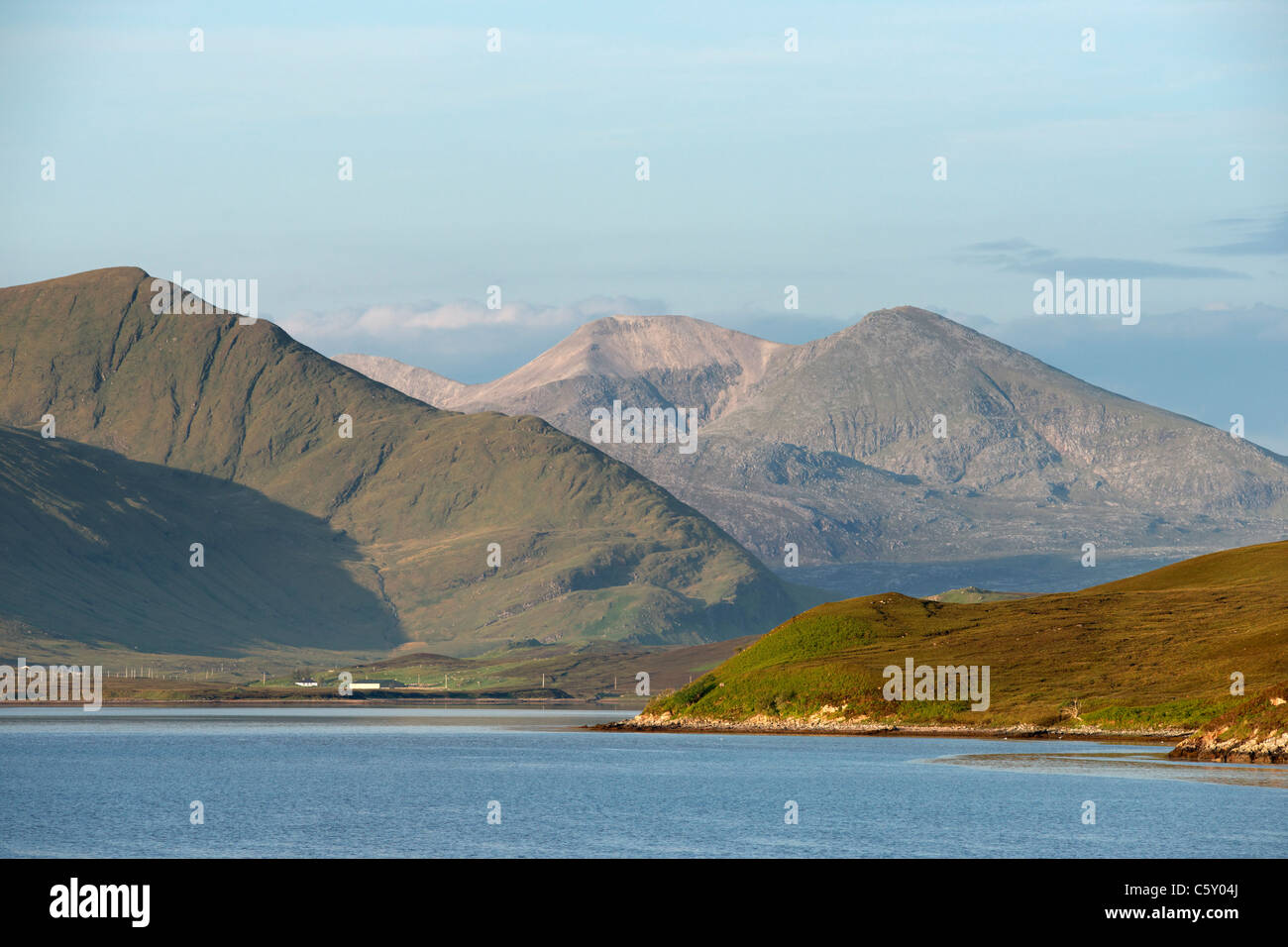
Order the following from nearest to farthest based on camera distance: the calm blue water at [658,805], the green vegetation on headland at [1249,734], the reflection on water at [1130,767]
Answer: the calm blue water at [658,805], the reflection on water at [1130,767], the green vegetation on headland at [1249,734]

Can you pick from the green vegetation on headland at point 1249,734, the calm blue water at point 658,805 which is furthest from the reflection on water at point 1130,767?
the green vegetation on headland at point 1249,734

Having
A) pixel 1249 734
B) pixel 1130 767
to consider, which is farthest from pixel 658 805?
pixel 1249 734

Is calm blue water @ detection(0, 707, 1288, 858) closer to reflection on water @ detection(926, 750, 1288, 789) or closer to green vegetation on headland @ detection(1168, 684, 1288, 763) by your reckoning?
reflection on water @ detection(926, 750, 1288, 789)

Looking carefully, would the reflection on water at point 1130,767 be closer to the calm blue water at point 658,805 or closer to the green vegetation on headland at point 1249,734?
the calm blue water at point 658,805

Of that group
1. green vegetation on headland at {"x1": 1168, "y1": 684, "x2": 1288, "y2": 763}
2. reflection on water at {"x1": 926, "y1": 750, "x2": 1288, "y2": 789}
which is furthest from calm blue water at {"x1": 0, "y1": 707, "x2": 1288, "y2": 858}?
green vegetation on headland at {"x1": 1168, "y1": 684, "x2": 1288, "y2": 763}
